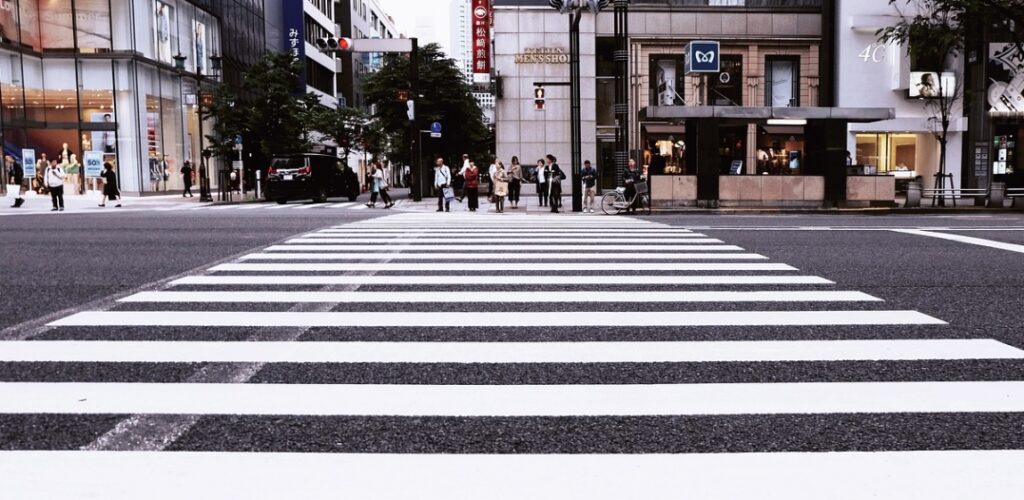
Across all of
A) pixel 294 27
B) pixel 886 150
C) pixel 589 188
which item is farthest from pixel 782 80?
pixel 294 27

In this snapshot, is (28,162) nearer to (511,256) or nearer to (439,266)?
(511,256)

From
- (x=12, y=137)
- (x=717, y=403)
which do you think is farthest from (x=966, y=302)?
(x=12, y=137)

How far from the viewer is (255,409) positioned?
3953 mm

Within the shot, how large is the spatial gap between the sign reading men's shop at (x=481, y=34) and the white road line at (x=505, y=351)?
3830 centimetres

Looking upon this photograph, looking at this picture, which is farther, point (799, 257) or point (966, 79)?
point (966, 79)

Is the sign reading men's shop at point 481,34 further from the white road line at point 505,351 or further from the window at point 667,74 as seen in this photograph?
the white road line at point 505,351

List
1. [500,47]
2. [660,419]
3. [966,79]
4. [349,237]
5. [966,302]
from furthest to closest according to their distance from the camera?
→ 1. [500,47]
2. [966,79]
3. [349,237]
4. [966,302]
5. [660,419]

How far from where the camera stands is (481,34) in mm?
41969

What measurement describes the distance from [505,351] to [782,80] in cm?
3733

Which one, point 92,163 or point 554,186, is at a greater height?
point 92,163

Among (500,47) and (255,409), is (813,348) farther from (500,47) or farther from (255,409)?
(500,47)

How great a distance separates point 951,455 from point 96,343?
199 inches

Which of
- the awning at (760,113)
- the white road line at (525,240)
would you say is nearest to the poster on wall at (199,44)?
the awning at (760,113)

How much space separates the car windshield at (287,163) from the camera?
1313 inches
